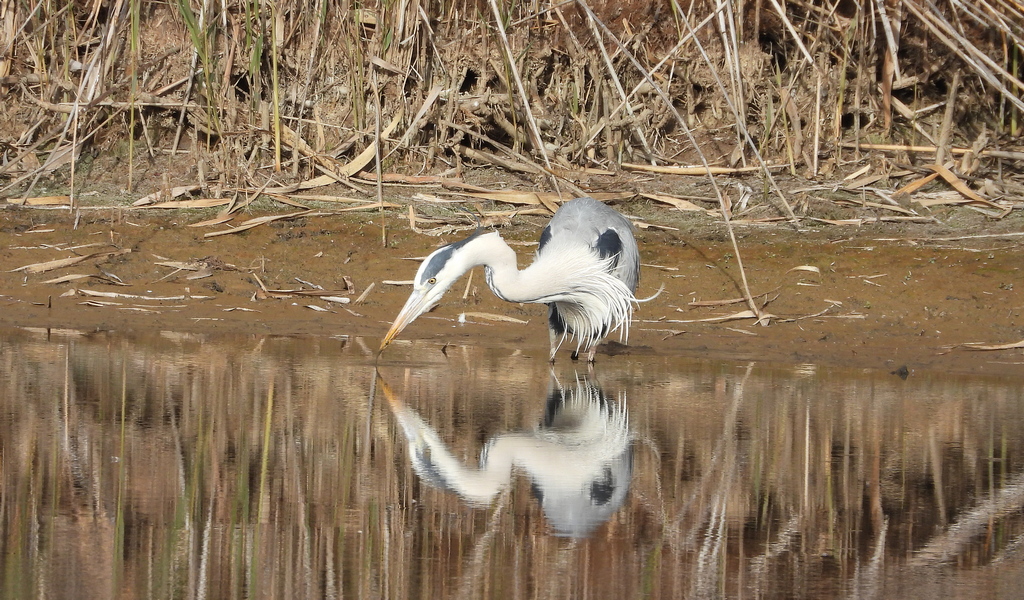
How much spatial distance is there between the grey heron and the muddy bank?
41 cm

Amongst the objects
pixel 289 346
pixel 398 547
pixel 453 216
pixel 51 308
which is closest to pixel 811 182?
pixel 453 216

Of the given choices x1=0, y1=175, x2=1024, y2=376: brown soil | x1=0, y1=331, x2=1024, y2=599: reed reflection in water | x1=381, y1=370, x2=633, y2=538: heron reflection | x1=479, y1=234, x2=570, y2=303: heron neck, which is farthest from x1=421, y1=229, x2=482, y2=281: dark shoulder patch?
x1=0, y1=175, x2=1024, y2=376: brown soil

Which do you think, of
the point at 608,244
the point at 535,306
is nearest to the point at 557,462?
the point at 608,244

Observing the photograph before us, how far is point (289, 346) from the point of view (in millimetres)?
7609

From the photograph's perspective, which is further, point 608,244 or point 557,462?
point 608,244

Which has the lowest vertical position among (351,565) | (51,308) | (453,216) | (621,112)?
(351,565)

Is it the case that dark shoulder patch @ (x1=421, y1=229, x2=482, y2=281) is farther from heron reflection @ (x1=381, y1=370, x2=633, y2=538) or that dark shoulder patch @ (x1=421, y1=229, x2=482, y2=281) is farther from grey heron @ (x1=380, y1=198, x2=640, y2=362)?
heron reflection @ (x1=381, y1=370, x2=633, y2=538)

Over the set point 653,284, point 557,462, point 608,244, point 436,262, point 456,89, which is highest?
point 456,89

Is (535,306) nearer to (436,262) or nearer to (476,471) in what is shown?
(436,262)

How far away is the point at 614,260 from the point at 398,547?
4.06 meters

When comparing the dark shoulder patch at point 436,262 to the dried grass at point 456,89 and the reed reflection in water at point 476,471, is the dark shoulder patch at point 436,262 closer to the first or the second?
the reed reflection in water at point 476,471

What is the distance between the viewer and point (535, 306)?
29.2ft

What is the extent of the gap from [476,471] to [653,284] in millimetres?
4456

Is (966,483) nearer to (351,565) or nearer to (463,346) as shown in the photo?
(351,565)
